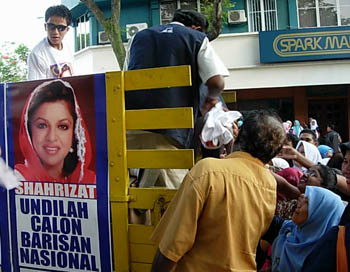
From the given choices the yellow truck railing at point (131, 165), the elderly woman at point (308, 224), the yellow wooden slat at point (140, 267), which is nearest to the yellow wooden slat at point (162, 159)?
the yellow truck railing at point (131, 165)

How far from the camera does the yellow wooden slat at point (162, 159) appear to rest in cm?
186

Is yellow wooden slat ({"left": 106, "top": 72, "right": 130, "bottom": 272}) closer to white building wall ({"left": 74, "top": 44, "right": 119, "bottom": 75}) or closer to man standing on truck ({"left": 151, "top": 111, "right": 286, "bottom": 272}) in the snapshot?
man standing on truck ({"left": 151, "top": 111, "right": 286, "bottom": 272})

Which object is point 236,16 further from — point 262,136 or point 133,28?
point 262,136

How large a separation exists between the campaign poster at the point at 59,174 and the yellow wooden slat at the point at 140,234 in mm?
126

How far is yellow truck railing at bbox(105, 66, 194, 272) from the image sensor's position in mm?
1900

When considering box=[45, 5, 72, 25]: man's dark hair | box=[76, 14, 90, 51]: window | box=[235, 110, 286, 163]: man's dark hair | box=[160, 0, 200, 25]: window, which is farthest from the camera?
box=[76, 14, 90, 51]: window

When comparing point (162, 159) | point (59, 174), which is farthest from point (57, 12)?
point (162, 159)

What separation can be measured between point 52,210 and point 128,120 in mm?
665

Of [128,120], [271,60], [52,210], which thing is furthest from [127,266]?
[271,60]

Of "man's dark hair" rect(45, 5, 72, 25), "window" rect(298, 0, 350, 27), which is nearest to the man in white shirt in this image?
"man's dark hair" rect(45, 5, 72, 25)

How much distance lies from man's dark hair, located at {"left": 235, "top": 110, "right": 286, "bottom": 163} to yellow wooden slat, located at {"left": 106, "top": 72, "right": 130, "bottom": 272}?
2.06 ft

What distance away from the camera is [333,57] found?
12.1 metres

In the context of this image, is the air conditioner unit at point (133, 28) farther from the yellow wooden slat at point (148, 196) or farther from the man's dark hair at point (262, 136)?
the man's dark hair at point (262, 136)

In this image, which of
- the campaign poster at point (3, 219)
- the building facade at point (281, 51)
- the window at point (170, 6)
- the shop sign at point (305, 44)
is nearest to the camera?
the campaign poster at point (3, 219)
